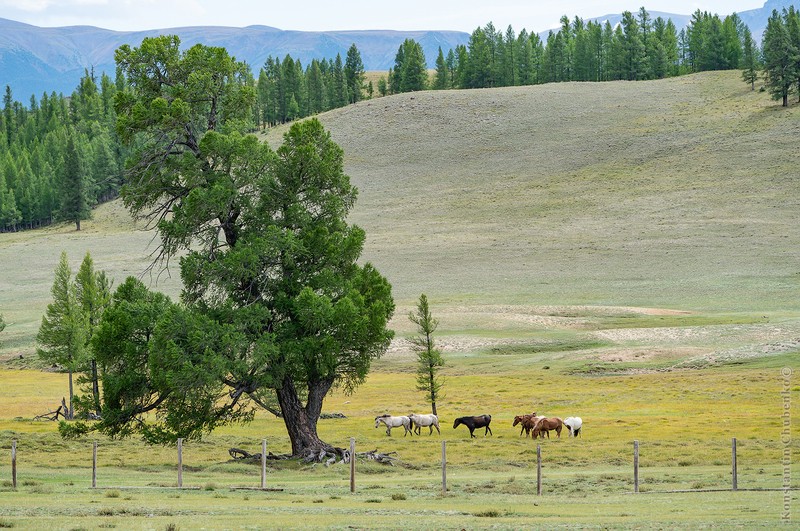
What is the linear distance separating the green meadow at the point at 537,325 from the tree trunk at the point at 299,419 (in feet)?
4.13

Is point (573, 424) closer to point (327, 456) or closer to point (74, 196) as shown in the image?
point (327, 456)

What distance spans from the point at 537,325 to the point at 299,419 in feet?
134

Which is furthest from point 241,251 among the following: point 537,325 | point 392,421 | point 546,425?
point 537,325

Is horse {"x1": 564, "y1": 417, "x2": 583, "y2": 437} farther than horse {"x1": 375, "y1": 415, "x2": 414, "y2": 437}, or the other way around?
horse {"x1": 375, "y1": 415, "x2": 414, "y2": 437}

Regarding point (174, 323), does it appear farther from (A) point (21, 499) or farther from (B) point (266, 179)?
(A) point (21, 499)

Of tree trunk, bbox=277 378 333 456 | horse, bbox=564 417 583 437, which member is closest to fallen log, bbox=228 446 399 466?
tree trunk, bbox=277 378 333 456

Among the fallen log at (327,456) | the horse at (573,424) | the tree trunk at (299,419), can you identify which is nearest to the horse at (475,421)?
the horse at (573,424)

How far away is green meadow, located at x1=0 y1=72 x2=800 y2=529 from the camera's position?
909 inches

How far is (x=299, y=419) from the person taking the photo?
3409cm

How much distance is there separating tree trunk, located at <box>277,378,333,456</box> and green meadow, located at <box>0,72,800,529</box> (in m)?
1.26

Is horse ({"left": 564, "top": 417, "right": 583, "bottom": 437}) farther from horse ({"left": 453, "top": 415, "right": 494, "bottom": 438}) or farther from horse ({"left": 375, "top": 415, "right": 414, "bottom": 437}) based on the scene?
horse ({"left": 375, "top": 415, "right": 414, "bottom": 437})

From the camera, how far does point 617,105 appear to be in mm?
163500

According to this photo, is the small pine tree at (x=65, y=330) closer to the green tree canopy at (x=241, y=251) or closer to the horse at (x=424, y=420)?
the horse at (x=424, y=420)

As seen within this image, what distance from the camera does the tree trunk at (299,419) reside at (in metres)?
33.8
